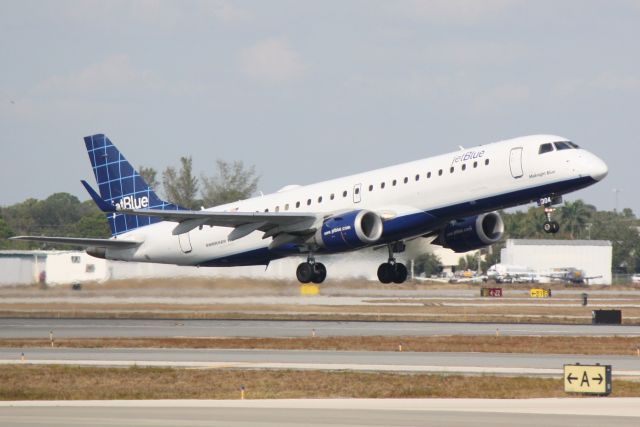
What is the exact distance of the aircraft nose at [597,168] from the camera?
41.1 metres

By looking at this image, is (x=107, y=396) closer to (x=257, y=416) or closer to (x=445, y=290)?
(x=257, y=416)

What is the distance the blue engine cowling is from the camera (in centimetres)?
4850

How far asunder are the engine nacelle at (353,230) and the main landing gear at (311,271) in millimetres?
3293

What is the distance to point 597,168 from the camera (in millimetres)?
41156

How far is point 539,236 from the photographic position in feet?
501

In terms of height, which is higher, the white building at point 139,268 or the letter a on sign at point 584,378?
the white building at point 139,268

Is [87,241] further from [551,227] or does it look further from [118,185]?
[551,227]

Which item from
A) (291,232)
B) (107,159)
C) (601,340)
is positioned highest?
(107,159)

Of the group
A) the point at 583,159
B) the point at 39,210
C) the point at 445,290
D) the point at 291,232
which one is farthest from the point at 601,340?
the point at 39,210

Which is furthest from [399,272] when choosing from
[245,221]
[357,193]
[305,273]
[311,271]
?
[245,221]

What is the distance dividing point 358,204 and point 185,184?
79.0m

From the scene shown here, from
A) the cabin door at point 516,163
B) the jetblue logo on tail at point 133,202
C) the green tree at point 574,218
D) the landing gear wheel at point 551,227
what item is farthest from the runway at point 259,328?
the green tree at point 574,218

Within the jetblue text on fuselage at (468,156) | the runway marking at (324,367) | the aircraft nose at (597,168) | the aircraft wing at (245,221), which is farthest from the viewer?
the aircraft wing at (245,221)

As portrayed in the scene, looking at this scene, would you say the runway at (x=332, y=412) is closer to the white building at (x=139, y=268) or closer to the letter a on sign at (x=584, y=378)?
the letter a on sign at (x=584, y=378)
